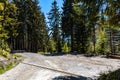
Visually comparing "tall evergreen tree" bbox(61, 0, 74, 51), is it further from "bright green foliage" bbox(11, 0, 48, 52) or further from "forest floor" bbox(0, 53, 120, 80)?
"forest floor" bbox(0, 53, 120, 80)

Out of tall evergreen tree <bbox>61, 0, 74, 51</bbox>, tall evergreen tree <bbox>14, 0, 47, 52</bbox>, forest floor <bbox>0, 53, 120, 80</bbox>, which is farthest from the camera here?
tall evergreen tree <bbox>14, 0, 47, 52</bbox>

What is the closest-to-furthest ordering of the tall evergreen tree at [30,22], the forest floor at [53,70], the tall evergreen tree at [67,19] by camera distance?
the forest floor at [53,70] → the tall evergreen tree at [67,19] → the tall evergreen tree at [30,22]

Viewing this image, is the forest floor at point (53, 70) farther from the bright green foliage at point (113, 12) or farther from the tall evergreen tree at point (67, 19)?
the tall evergreen tree at point (67, 19)

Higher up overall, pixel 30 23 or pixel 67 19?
pixel 67 19

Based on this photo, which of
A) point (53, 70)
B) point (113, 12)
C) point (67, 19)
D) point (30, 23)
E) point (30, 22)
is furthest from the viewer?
point (30, 22)

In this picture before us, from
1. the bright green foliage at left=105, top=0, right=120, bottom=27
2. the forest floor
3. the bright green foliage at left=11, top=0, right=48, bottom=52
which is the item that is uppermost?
the bright green foliage at left=11, top=0, right=48, bottom=52

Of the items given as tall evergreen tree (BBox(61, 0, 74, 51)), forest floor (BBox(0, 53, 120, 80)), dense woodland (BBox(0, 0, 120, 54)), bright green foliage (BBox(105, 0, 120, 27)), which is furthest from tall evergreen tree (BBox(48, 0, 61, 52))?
bright green foliage (BBox(105, 0, 120, 27))

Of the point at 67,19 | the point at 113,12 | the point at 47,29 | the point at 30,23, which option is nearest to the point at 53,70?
the point at 113,12

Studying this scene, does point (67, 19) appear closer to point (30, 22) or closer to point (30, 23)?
point (30, 23)

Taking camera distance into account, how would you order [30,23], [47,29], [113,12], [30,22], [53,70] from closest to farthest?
[113,12], [53,70], [30,23], [30,22], [47,29]

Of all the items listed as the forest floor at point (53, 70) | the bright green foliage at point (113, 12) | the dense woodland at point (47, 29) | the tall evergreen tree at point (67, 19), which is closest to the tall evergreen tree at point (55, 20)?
the dense woodland at point (47, 29)

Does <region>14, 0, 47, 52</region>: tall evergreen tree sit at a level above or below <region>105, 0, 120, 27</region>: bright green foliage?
above

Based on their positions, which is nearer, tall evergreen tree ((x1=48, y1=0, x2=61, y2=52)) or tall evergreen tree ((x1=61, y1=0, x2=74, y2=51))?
tall evergreen tree ((x1=61, y1=0, x2=74, y2=51))

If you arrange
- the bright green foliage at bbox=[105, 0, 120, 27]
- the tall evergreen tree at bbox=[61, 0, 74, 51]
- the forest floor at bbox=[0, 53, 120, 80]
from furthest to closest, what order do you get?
the tall evergreen tree at bbox=[61, 0, 74, 51]
the forest floor at bbox=[0, 53, 120, 80]
the bright green foliage at bbox=[105, 0, 120, 27]
